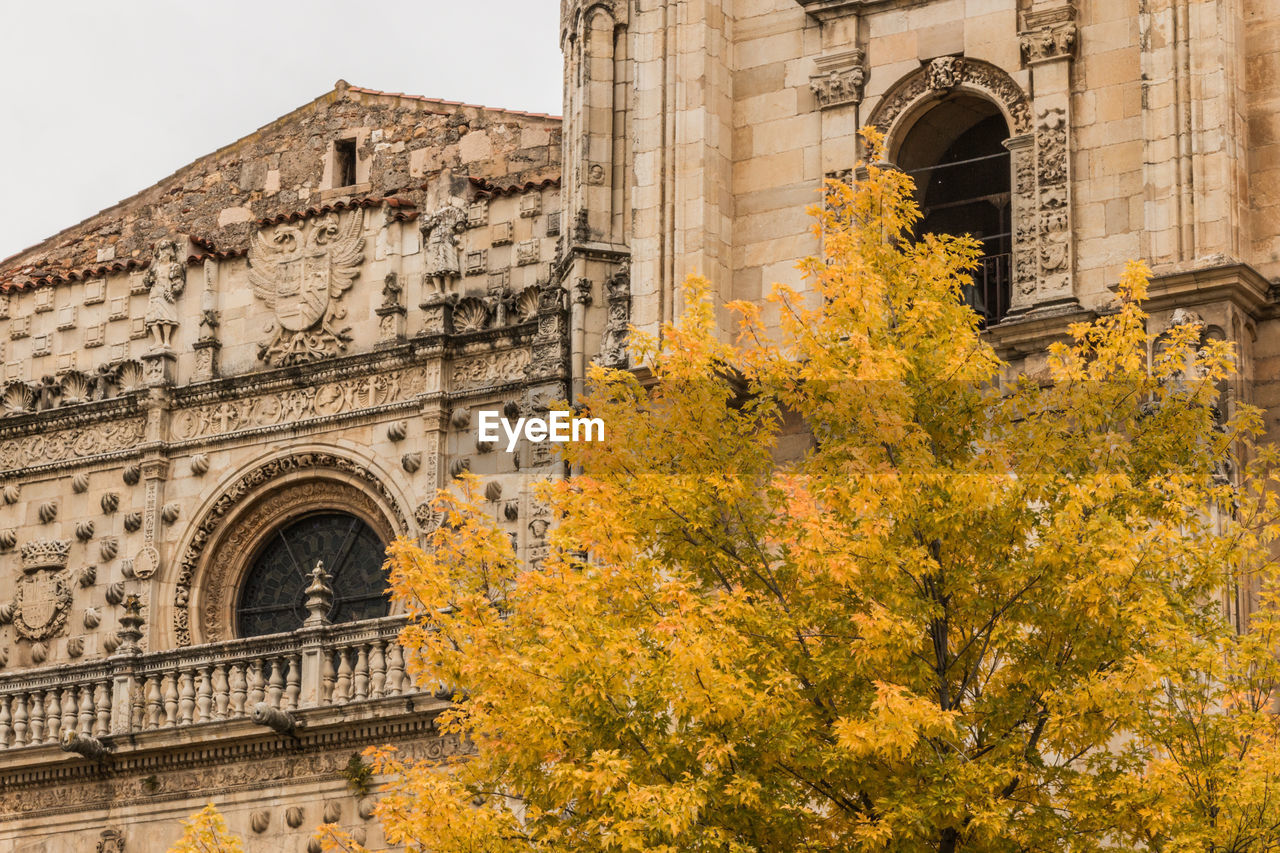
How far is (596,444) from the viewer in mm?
18125

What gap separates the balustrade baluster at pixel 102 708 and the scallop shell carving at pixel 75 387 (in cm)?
516

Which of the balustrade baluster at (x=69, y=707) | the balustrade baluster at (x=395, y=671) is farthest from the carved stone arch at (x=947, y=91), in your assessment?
the balustrade baluster at (x=69, y=707)

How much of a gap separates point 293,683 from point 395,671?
111cm

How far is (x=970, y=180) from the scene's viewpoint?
25703 millimetres

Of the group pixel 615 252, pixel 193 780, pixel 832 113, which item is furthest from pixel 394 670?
pixel 832 113

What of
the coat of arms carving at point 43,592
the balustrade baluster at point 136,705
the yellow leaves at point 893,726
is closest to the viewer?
the yellow leaves at point 893,726

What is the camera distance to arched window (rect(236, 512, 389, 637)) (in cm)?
2794

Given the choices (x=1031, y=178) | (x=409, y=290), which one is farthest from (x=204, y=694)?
(x=1031, y=178)

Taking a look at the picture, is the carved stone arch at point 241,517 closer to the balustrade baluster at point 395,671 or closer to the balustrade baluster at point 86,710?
the balustrade baluster at point 86,710

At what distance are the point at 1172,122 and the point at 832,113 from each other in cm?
389

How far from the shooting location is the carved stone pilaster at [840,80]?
24.9 metres

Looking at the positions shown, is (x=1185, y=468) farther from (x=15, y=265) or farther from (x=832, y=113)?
(x=15, y=265)

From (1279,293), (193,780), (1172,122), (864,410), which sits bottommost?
(193,780)

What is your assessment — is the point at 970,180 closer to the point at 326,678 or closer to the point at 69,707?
the point at 326,678
